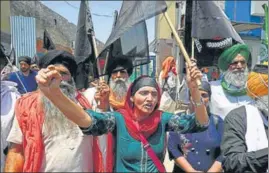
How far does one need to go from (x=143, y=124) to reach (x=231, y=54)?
1.44 meters

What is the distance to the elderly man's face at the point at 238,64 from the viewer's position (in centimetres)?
401

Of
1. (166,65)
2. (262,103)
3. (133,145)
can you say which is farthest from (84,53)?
(166,65)

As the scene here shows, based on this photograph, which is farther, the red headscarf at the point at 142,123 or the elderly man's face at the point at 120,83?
the elderly man's face at the point at 120,83

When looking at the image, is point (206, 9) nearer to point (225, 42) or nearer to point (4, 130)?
point (225, 42)

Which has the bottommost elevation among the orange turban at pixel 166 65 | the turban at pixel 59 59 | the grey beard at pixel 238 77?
the orange turban at pixel 166 65

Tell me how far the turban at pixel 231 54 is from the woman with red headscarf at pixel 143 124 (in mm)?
1173

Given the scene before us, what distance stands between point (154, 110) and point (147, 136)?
0.72 ft

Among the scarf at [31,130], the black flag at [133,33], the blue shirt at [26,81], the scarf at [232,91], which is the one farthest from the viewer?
the blue shirt at [26,81]

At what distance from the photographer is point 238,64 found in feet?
13.2

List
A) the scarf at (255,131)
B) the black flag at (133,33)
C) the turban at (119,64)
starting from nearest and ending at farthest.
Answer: the scarf at (255,131), the black flag at (133,33), the turban at (119,64)

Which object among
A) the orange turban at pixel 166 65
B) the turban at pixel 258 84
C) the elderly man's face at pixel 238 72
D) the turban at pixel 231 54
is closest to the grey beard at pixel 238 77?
the elderly man's face at pixel 238 72

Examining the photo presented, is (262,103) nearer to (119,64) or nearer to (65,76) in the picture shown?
(65,76)

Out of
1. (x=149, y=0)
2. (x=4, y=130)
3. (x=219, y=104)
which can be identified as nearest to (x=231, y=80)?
(x=219, y=104)

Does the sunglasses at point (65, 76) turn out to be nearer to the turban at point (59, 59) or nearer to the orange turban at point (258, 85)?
the turban at point (59, 59)
